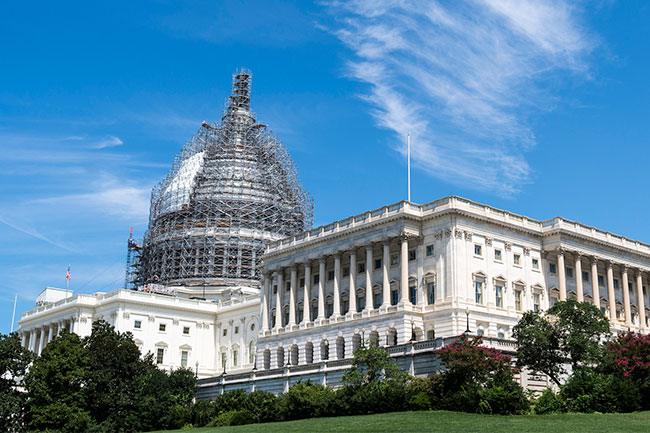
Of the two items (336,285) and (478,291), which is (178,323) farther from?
(478,291)

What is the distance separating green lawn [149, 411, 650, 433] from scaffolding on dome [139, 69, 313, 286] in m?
75.9

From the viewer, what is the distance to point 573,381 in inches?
2148

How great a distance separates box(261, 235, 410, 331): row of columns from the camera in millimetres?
83000

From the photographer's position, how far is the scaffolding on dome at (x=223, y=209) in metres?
134

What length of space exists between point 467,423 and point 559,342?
1643cm

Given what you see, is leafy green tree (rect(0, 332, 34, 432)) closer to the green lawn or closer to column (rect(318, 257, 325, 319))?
the green lawn

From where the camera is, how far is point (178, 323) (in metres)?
117

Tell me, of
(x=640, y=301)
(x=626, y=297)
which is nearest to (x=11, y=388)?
(x=626, y=297)

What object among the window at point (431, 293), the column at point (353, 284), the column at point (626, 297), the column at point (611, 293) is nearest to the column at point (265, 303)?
the column at point (353, 284)

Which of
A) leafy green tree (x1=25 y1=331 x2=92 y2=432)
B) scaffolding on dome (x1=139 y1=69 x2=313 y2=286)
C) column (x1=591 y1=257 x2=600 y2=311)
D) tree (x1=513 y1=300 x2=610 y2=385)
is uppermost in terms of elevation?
scaffolding on dome (x1=139 y1=69 x2=313 y2=286)

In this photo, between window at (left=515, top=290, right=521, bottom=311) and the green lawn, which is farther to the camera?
window at (left=515, top=290, right=521, bottom=311)

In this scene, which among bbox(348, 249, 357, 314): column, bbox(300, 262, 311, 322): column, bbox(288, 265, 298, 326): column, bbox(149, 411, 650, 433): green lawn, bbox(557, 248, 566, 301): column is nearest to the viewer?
bbox(149, 411, 650, 433): green lawn

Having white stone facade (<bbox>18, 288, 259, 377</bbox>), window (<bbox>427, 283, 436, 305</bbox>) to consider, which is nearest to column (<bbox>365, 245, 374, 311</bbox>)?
window (<bbox>427, 283, 436, 305</bbox>)

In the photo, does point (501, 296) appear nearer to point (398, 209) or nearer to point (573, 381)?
point (398, 209)
